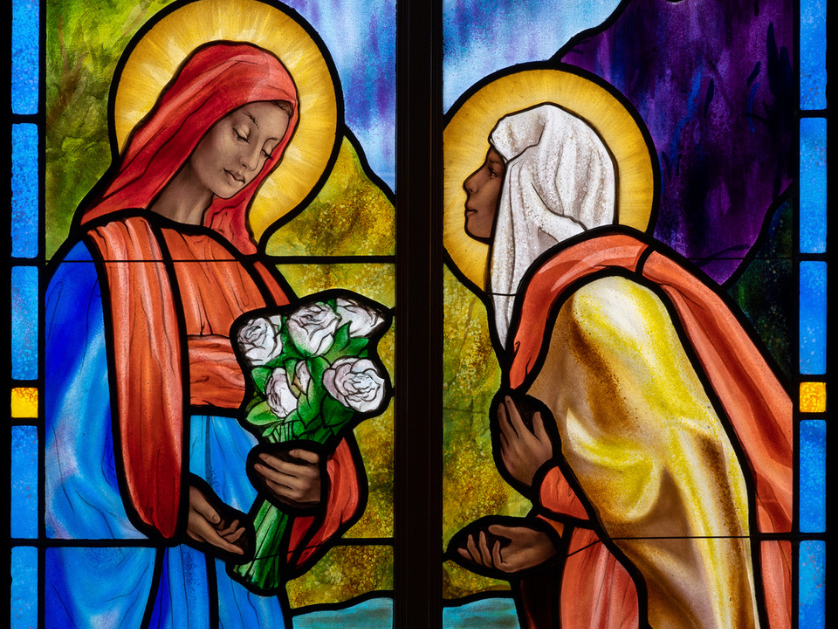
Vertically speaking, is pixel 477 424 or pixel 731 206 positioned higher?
pixel 731 206

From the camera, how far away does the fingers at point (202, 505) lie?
1.88 meters

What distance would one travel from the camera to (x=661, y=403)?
74.3 inches

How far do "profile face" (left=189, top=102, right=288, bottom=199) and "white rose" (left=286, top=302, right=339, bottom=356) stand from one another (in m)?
0.36

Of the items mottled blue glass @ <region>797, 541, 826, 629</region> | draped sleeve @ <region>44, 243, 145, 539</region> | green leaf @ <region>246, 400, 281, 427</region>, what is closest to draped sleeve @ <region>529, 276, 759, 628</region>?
mottled blue glass @ <region>797, 541, 826, 629</region>

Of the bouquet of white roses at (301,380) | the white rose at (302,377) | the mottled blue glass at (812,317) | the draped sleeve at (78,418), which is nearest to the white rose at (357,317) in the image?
the bouquet of white roses at (301,380)

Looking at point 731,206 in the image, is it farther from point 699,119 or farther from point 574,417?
point 574,417

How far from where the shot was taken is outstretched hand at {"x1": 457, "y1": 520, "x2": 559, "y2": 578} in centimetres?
189

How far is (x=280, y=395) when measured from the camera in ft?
6.20

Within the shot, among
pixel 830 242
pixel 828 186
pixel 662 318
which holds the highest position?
pixel 828 186
